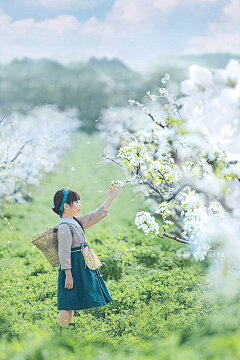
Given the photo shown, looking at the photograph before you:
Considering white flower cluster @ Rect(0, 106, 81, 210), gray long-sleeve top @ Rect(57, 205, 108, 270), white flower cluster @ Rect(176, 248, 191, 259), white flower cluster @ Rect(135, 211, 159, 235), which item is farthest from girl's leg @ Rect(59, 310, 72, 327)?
white flower cluster @ Rect(0, 106, 81, 210)

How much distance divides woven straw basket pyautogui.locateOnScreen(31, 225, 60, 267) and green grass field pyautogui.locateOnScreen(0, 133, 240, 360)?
50 cm

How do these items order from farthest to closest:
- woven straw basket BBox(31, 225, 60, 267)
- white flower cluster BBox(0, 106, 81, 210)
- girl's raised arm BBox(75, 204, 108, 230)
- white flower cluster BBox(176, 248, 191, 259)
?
1. white flower cluster BBox(0, 106, 81, 210)
2. white flower cluster BBox(176, 248, 191, 259)
3. girl's raised arm BBox(75, 204, 108, 230)
4. woven straw basket BBox(31, 225, 60, 267)

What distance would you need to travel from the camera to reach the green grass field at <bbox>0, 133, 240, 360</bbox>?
69.3 inches

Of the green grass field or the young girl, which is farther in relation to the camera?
the young girl

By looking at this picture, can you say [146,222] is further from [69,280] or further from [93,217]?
[69,280]

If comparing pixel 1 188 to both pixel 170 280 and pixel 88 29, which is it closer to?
pixel 88 29

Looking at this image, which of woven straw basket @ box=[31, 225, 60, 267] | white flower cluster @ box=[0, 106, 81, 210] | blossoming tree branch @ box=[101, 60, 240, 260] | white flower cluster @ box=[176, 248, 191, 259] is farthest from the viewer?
white flower cluster @ box=[0, 106, 81, 210]

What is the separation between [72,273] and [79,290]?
12 centimetres

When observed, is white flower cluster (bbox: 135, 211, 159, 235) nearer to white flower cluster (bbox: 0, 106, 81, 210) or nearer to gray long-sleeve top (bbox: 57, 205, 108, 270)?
gray long-sleeve top (bbox: 57, 205, 108, 270)

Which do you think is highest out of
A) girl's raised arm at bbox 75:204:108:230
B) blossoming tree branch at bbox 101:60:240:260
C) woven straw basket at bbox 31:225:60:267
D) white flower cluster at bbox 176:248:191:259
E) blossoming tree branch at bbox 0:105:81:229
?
blossoming tree branch at bbox 0:105:81:229

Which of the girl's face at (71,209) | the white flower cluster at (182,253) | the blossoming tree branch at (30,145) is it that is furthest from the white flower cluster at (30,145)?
the girl's face at (71,209)

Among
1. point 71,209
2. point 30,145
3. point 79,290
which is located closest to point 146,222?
point 71,209

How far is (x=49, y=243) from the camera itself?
7.62 feet

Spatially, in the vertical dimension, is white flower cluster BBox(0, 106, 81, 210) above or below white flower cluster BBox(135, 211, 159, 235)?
above
